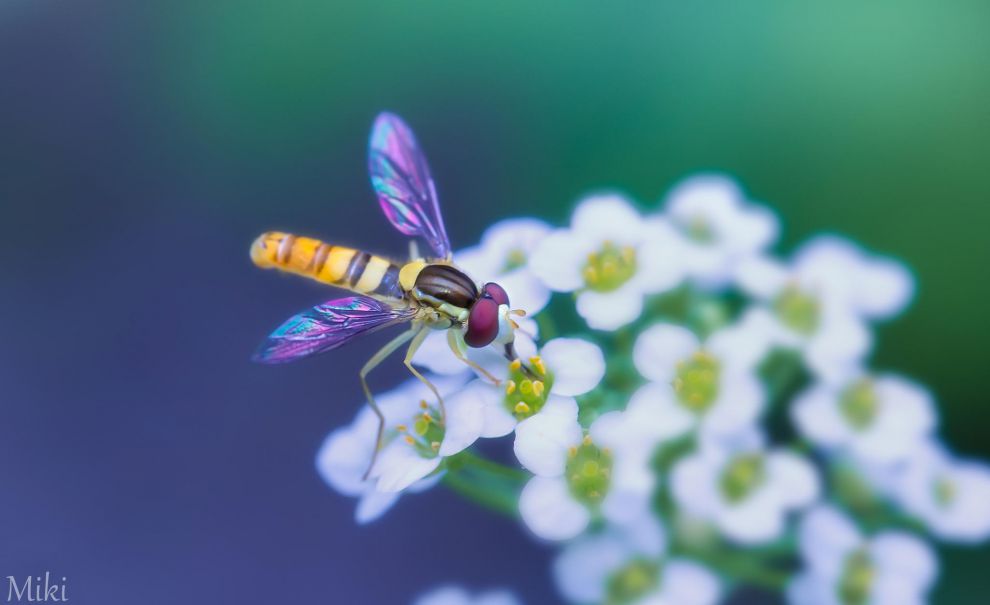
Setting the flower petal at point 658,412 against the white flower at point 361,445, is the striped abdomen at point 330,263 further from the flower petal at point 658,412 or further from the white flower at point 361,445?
the flower petal at point 658,412

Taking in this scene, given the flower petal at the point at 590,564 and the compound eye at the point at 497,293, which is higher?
the compound eye at the point at 497,293

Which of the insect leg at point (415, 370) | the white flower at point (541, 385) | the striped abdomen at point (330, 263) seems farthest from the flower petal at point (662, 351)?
the striped abdomen at point (330, 263)

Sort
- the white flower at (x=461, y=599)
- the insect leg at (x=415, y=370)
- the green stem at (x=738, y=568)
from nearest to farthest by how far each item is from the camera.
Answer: the insect leg at (x=415, y=370) < the green stem at (x=738, y=568) < the white flower at (x=461, y=599)

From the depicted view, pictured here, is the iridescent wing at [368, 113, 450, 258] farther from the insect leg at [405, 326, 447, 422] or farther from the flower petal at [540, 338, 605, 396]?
the flower petal at [540, 338, 605, 396]

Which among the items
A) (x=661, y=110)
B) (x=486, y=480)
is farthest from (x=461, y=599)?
(x=661, y=110)

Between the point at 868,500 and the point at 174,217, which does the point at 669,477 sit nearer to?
the point at 868,500
